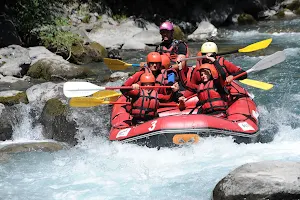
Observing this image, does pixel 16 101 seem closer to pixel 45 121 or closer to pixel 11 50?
pixel 45 121

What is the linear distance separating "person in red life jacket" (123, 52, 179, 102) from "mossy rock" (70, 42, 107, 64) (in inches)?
204

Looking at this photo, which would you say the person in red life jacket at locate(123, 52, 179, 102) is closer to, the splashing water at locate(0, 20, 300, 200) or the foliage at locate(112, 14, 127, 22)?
the splashing water at locate(0, 20, 300, 200)

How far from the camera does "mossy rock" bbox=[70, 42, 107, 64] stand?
38.0 ft

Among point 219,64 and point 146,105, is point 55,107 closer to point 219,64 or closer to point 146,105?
point 146,105

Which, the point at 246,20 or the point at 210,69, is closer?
the point at 210,69

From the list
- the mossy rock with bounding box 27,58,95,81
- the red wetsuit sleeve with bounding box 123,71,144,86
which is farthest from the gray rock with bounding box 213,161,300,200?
the mossy rock with bounding box 27,58,95,81

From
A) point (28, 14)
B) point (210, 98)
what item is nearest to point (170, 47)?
point (210, 98)

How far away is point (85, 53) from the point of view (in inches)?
461

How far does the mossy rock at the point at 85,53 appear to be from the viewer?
38.0 feet

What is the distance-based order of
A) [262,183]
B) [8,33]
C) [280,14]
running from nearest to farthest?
[262,183], [8,33], [280,14]

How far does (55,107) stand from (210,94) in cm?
260

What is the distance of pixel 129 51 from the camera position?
1337 centimetres

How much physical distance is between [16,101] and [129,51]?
5877mm

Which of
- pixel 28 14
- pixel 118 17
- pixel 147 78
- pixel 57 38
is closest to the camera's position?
pixel 147 78
